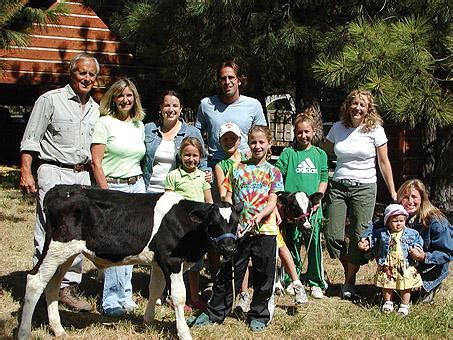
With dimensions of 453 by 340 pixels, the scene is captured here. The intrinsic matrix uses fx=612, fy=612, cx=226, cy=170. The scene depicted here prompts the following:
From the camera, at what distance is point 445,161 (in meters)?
8.51

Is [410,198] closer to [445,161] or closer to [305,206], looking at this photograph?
[305,206]

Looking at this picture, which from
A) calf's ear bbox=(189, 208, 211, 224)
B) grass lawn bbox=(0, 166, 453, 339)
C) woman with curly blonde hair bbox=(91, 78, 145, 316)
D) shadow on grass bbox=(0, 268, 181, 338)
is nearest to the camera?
calf's ear bbox=(189, 208, 211, 224)

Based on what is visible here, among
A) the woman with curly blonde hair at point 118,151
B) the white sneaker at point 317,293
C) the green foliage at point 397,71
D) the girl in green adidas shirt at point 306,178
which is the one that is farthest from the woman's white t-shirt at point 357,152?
the woman with curly blonde hair at point 118,151

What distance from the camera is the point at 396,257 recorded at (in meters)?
4.82

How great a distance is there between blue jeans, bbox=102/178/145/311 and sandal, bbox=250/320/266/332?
0.98 metres

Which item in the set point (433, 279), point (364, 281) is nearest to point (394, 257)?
point (433, 279)

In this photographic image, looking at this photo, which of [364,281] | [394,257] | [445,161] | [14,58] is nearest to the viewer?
[394,257]

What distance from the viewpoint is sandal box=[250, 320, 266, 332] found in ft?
14.1

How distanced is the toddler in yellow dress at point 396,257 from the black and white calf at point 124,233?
5.07 ft

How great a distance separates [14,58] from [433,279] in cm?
1043

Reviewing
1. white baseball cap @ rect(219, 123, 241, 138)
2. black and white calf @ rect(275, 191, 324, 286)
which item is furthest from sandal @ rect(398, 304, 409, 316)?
white baseball cap @ rect(219, 123, 241, 138)

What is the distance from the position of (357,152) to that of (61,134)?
241 centimetres

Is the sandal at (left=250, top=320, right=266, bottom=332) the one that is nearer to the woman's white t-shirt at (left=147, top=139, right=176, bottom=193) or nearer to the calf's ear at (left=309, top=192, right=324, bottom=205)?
the calf's ear at (left=309, top=192, right=324, bottom=205)

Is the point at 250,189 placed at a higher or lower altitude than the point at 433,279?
higher
